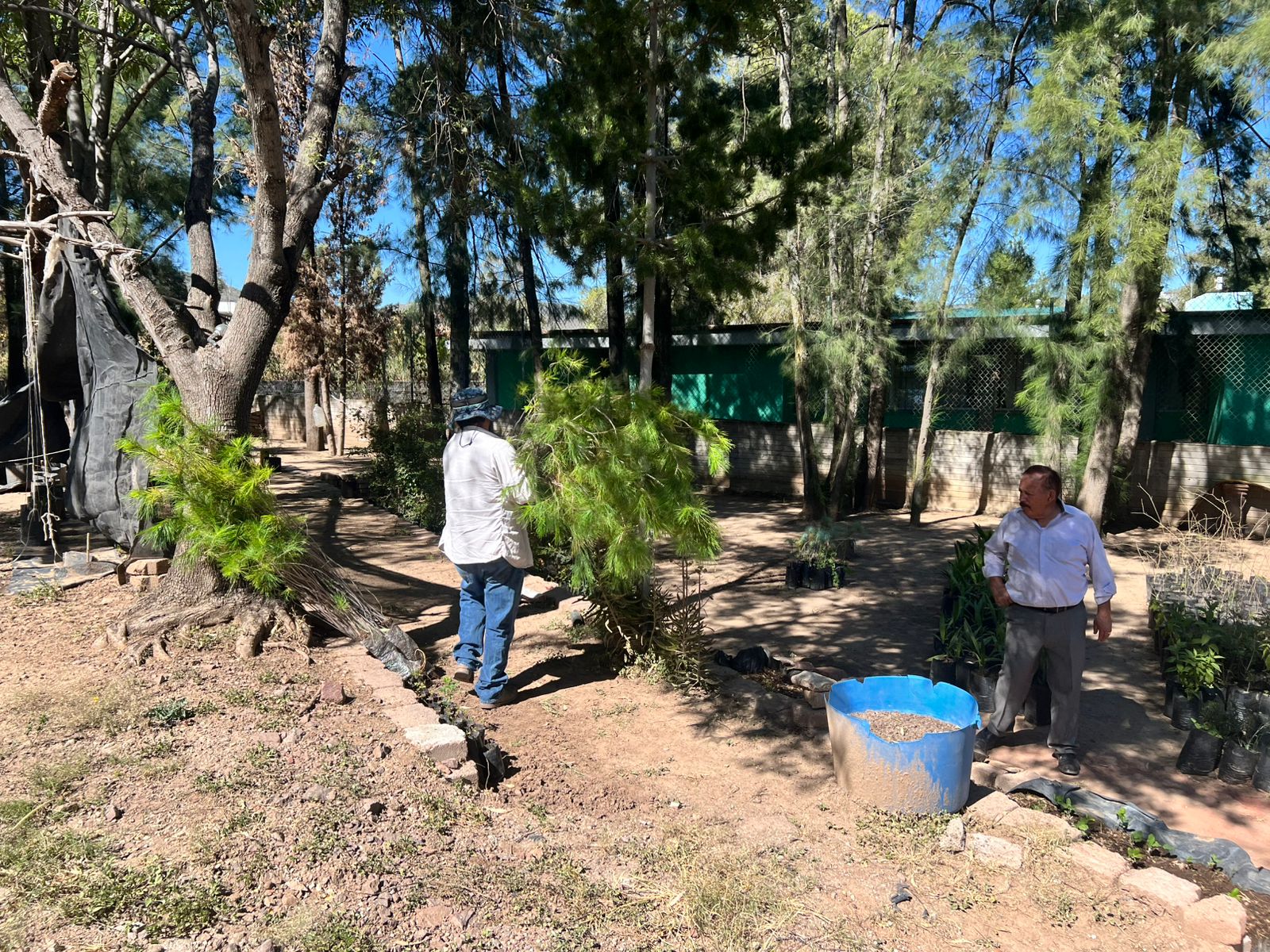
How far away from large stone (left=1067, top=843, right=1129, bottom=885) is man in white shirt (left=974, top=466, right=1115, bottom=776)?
977 mm

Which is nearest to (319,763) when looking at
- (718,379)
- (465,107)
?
(465,107)

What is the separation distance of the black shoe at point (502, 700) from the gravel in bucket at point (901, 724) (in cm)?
190

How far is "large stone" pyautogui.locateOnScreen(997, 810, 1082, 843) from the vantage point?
3.19 m

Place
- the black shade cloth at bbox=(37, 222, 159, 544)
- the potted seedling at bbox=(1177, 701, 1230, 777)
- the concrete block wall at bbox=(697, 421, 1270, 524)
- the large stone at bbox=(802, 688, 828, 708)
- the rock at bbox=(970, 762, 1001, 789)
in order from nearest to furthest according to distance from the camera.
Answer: the rock at bbox=(970, 762, 1001, 789) < the potted seedling at bbox=(1177, 701, 1230, 777) < the large stone at bbox=(802, 688, 828, 708) < the black shade cloth at bbox=(37, 222, 159, 544) < the concrete block wall at bbox=(697, 421, 1270, 524)

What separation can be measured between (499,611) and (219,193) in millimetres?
14523

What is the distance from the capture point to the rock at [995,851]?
3057 mm

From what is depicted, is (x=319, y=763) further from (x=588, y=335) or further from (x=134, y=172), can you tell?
(x=134, y=172)

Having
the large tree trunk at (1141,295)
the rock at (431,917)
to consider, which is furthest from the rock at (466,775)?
the large tree trunk at (1141,295)

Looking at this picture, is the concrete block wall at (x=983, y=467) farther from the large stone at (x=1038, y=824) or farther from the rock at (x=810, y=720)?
the large stone at (x=1038, y=824)

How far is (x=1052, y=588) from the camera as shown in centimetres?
390

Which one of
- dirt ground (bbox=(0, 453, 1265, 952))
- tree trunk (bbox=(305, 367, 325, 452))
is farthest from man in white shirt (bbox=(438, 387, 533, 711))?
tree trunk (bbox=(305, 367, 325, 452))

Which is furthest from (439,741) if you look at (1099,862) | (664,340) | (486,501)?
(664,340)

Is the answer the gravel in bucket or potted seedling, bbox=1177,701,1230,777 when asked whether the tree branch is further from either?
potted seedling, bbox=1177,701,1230,777

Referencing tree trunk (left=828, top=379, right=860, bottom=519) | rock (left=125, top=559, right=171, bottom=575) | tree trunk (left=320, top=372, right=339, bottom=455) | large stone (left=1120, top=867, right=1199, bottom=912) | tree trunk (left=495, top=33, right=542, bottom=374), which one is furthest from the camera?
tree trunk (left=320, top=372, right=339, bottom=455)
